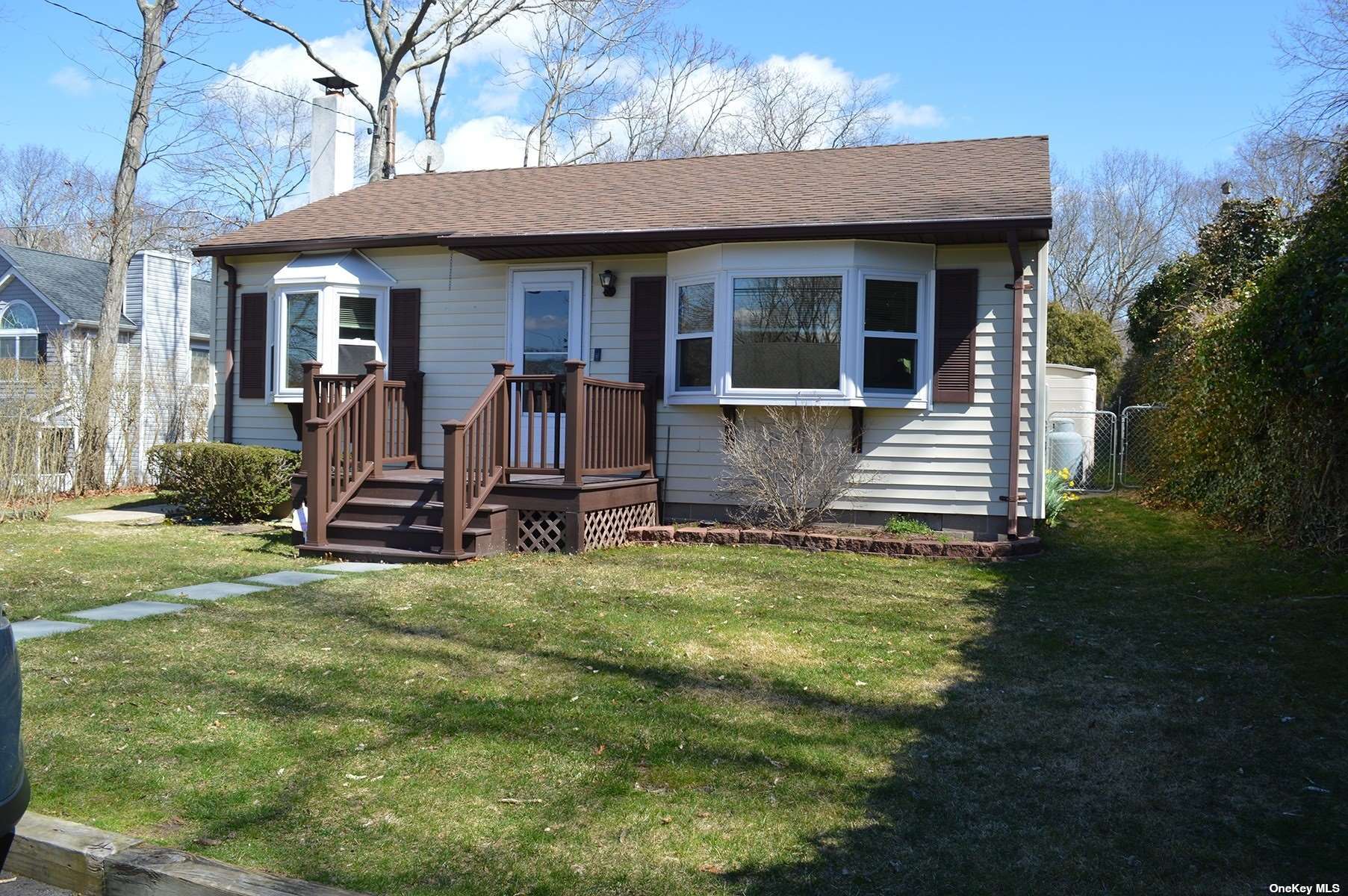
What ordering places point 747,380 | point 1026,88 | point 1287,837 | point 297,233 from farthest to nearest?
1. point 1026,88
2. point 297,233
3. point 747,380
4. point 1287,837

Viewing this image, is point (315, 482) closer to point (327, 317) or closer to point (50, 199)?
point (327, 317)

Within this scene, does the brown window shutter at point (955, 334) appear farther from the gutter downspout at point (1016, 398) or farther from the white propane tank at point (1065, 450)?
the white propane tank at point (1065, 450)

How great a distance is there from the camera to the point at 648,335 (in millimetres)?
10719

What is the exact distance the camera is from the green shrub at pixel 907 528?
9.64 m

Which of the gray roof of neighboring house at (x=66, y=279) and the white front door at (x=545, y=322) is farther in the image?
the gray roof of neighboring house at (x=66, y=279)

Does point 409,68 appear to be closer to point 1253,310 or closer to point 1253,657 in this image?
point 1253,310

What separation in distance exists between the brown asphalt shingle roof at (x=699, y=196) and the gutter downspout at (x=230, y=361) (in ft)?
1.73

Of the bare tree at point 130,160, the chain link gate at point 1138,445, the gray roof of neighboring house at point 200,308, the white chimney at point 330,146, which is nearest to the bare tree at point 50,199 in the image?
the gray roof of neighboring house at point 200,308

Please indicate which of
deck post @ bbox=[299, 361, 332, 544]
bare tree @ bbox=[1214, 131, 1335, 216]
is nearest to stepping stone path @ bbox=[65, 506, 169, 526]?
deck post @ bbox=[299, 361, 332, 544]

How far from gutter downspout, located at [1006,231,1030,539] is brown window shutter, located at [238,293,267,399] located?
858 cm

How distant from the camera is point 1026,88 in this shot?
19.7 metres

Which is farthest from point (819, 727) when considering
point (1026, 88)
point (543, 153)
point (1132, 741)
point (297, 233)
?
point (543, 153)

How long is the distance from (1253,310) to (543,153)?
23089 millimetres

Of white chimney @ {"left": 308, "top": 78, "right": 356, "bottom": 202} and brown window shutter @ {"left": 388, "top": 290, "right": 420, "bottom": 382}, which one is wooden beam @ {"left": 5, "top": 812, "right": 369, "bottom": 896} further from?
white chimney @ {"left": 308, "top": 78, "right": 356, "bottom": 202}
